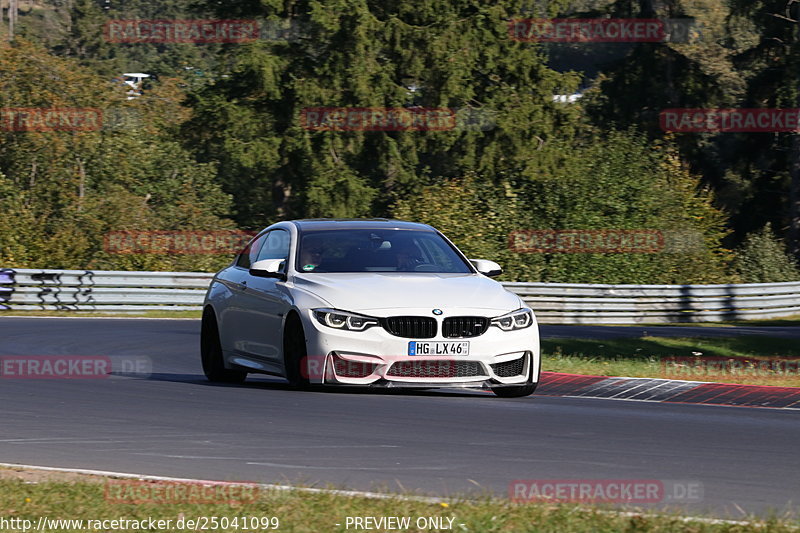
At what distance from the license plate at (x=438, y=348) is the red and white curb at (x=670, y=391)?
7.22 feet

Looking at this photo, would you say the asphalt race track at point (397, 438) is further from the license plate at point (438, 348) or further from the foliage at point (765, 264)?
the foliage at point (765, 264)

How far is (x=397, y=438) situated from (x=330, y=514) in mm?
2835

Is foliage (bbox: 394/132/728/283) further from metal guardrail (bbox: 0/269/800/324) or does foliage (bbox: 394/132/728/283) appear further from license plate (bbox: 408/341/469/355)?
license plate (bbox: 408/341/469/355)

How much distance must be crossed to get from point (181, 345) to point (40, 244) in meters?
17.0

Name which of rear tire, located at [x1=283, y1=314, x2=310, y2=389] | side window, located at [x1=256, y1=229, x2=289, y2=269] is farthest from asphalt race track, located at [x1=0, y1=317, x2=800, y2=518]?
side window, located at [x1=256, y1=229, x2=289, y2=269]

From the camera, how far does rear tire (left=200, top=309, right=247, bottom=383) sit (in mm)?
13820

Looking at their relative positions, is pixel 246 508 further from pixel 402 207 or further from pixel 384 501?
pixel 402 207

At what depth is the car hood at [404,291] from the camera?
1157 cm

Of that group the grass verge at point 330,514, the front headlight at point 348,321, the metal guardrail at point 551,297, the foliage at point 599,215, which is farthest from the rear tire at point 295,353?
the foliage at point 599,215

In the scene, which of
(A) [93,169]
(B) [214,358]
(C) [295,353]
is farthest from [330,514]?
(A) [93,169]

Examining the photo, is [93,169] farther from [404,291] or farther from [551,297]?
[404,291]

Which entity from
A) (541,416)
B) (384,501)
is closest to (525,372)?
(541,416)

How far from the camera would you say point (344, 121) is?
51.1m

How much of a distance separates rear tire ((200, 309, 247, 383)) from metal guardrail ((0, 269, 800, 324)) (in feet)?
52.5
